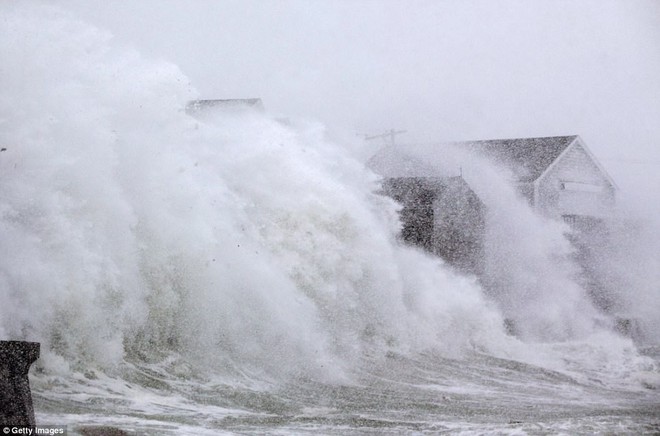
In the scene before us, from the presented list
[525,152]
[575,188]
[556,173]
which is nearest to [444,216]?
[556,173]

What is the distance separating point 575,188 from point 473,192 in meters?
5.74

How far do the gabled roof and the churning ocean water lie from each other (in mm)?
8096

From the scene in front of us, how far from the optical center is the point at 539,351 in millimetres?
→ 12773

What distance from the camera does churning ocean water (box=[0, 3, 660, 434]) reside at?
691cm

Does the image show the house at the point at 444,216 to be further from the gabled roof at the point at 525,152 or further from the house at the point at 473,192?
the gabled roof at the point at 525,152

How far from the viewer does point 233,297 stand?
9.38 m

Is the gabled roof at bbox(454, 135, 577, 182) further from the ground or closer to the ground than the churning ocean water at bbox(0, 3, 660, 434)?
further from the ground

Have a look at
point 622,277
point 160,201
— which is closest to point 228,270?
point 160,201

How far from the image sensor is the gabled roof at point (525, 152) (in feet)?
69.5

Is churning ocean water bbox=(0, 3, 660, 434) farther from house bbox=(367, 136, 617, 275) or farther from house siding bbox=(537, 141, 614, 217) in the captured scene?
house siding bbox=(537, 141, 614, 217)

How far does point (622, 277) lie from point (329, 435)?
14.8 meters

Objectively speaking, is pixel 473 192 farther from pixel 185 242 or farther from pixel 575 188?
pixel 185 242

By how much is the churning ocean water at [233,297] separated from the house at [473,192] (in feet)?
10.6

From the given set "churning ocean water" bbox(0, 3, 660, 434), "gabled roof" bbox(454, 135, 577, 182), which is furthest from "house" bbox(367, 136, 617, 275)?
"churning ocean water" bbox(0, 3, 660, 434)
